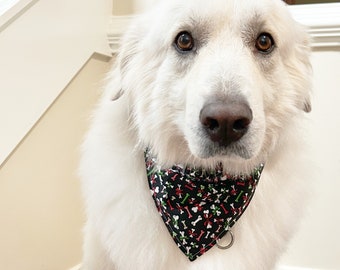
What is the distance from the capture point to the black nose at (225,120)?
770mm

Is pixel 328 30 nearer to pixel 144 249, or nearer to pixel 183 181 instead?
pixel 183 181

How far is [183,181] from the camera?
100 cm

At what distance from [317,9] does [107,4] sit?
0.81 meters

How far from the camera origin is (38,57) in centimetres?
132

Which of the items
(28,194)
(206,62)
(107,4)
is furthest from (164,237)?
(107,4)

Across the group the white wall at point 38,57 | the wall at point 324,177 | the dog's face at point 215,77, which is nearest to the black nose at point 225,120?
the dog's face at point 215,77

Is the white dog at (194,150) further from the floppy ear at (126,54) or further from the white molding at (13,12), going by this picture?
the white molding at (13,12)

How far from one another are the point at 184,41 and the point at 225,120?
239 mm

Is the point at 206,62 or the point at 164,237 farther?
the point at 164,237

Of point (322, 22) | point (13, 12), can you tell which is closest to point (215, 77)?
point (13, 12)

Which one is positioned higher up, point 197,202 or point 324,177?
point 197,202

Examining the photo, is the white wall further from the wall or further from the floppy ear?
the wall

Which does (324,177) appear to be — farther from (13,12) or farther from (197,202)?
(13,12)

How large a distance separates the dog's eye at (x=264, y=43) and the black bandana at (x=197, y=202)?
29 cm
